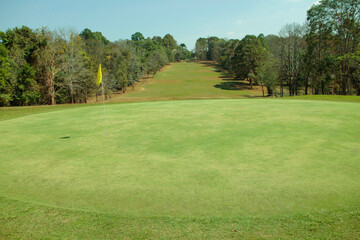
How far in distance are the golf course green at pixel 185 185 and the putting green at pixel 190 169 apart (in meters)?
0.02

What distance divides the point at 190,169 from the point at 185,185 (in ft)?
2.47

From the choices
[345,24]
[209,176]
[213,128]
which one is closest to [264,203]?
[209,176]

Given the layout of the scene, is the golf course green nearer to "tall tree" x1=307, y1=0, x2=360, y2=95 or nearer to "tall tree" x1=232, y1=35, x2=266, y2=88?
"tall tree" x1=307, y1=0, x2=360, y2=95

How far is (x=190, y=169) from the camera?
16.5 ft

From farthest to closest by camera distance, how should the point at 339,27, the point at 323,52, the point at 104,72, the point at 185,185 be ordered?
the point at 104,72, the point at 323,52, the point at 339,27, the point at 185,185

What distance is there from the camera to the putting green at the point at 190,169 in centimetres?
375

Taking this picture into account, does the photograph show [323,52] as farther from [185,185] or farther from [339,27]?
[185,185]

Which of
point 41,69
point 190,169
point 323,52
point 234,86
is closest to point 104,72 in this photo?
point 41,69

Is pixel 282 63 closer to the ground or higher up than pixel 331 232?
higher up

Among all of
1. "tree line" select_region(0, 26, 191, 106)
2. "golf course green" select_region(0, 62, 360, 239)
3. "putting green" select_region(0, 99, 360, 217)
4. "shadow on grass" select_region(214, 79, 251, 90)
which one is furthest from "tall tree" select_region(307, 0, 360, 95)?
"tree line" select_region(0, 26, 191, 106)

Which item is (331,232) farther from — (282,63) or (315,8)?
(282,63)

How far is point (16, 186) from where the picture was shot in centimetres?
461

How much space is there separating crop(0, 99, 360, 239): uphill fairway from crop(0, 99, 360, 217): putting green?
0.08 ft

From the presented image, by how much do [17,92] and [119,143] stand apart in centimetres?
3177
